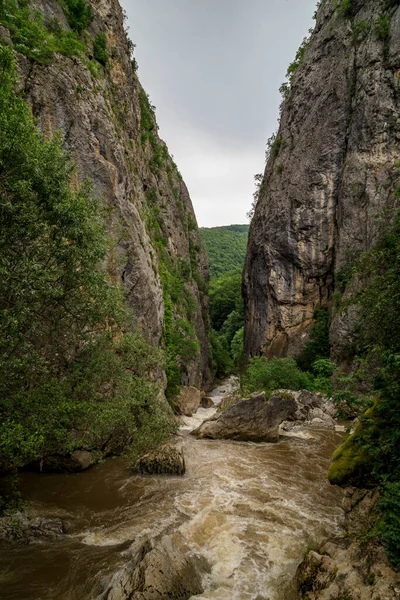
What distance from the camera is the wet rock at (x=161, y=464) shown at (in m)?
13.8

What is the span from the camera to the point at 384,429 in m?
9.17

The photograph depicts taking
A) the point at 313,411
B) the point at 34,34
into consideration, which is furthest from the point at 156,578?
the point at 34,34

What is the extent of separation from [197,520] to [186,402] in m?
17.2

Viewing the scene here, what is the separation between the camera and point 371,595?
5.41 metres

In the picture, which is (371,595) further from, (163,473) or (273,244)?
(273,244)

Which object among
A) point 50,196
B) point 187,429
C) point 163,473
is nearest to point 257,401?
point 187,429

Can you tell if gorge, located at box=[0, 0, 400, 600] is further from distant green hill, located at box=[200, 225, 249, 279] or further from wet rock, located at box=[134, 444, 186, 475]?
distant green hill, located at box=[200, 225, 249, 279]

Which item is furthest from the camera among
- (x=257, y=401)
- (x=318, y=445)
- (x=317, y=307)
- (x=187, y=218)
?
A: (x=187, y=218)

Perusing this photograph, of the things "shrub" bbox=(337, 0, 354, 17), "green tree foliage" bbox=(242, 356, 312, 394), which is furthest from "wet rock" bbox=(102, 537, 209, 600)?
"shrub" bbox=(337, 0, 354, 17)

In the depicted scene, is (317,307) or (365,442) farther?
(317,307)

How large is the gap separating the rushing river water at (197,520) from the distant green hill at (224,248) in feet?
267

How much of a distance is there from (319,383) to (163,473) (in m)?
18.1

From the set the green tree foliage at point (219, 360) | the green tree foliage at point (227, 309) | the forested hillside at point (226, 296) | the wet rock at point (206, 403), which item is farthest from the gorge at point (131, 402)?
the green tree foliage at point (227, 309)

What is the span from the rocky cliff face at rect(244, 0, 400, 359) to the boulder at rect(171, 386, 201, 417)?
12151 mm
